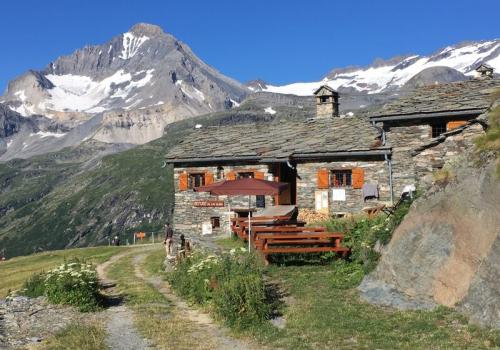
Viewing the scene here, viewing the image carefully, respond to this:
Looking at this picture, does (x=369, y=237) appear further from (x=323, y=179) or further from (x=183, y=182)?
(x=183, y=182)

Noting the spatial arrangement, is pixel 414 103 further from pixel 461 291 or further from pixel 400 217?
pixel 461 291

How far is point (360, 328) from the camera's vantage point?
12.0m

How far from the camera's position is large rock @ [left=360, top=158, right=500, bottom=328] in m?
11.5

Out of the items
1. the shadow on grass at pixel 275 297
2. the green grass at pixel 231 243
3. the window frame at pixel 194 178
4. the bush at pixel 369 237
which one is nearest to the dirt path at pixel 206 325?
the shadow on grass at pixel 275 297

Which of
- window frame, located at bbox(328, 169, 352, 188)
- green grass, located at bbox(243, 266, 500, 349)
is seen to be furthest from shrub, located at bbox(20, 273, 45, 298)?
window frame, located at bbox(328, 169, 352, 188)

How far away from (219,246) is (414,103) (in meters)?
12.2

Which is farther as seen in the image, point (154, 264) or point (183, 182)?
point (183, 182)

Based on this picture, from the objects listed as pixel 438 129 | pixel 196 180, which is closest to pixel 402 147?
pixel 438 129

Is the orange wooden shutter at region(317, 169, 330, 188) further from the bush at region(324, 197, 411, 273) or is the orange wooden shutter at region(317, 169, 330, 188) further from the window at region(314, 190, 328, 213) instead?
the bush at region(324, 197, 411, 273)

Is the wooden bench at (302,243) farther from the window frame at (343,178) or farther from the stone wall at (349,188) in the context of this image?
the window frame at (343,178)

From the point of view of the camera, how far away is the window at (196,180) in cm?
3503

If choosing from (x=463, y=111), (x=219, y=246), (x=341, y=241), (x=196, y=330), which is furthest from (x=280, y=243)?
(x=463, y=111)

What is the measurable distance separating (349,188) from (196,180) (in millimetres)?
10417

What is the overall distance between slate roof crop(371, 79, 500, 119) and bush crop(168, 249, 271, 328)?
481 inches
